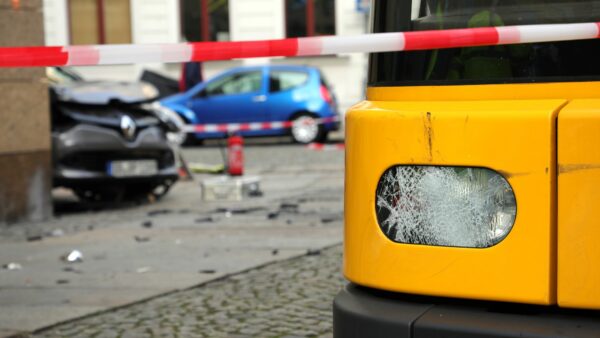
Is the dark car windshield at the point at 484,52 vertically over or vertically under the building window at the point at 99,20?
under

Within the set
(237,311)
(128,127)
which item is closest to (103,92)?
(128,127)

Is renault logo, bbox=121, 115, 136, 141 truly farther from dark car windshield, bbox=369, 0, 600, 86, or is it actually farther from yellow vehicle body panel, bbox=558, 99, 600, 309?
yellow vehicle body panel, bbox=558, 99, 600, 309

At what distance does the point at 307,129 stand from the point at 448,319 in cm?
1844

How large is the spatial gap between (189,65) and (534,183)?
894 inches

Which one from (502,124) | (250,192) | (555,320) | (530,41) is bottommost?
(250,192)

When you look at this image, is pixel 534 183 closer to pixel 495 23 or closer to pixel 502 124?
pixel 502 124

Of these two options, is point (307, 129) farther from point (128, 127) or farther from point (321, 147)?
point (128, 127)

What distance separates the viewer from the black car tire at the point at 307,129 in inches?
838

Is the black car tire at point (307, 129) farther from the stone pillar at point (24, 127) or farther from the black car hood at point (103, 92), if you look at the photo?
the stone pillar at point (24, 127)

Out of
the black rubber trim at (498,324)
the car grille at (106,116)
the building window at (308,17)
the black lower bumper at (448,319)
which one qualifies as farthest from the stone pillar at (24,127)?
the building window at (308,17)

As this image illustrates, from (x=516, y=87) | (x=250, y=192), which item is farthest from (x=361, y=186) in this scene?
(x=250, y=192)

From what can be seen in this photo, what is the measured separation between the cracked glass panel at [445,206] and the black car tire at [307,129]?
59.7 ft

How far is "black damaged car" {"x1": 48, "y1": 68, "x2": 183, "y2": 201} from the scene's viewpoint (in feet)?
32.9

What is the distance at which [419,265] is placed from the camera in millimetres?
3025
